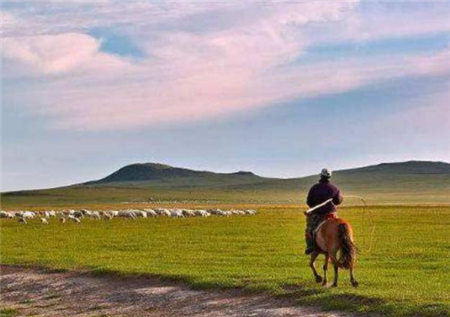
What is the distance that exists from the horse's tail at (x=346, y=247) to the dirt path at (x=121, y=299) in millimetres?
1840

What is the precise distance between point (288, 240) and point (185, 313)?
21.8 metres

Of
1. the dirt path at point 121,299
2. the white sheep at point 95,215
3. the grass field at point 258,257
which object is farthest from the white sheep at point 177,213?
the dirt path at point 121,299

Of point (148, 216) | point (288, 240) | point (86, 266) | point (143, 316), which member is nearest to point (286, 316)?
point (143, 316)

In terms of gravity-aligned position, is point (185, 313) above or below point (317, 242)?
below

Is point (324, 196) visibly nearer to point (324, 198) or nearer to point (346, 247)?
point (324, 198)

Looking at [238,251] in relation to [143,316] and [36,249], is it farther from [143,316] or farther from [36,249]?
[143,316]

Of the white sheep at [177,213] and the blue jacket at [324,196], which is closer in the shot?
the blue jacket at [324,196]

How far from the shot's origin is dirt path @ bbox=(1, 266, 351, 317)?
2255cm

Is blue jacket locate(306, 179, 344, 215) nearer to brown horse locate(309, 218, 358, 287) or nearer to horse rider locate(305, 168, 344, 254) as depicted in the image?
horse rider locate(305, 168, 344, 254)

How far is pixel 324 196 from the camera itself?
23438 millimetres

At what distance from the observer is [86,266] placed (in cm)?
3312

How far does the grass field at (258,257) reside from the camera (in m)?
22.0

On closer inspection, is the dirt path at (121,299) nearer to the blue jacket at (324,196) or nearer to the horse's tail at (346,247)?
the horse's tail at (346,247)

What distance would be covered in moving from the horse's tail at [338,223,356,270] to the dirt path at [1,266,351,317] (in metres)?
1.84
